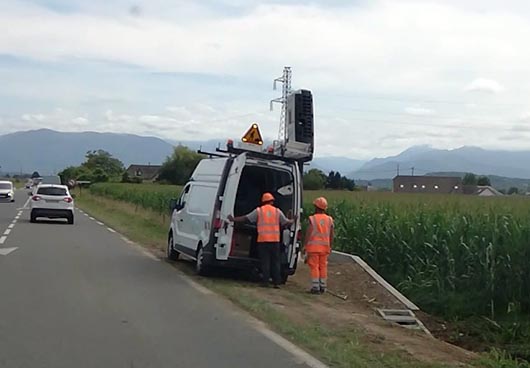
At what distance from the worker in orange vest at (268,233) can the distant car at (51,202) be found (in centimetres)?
1986

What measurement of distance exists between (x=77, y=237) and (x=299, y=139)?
11.2 m

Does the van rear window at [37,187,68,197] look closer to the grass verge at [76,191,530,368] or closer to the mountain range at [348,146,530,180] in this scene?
the grass verge at [76,191,530,368]

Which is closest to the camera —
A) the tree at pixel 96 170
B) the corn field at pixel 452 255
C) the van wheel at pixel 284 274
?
the corn field at pixel 452 255

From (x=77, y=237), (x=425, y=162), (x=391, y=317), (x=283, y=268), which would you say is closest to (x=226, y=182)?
(x=283, y=268)

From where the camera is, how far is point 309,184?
167 ft

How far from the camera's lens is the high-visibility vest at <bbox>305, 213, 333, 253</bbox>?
50.1 feet

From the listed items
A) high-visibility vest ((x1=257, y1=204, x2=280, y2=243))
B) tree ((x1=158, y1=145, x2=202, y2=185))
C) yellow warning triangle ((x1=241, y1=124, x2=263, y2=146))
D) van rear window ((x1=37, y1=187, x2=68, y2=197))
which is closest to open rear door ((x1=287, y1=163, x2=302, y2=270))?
high-visibility vest ((x1=257, y1=204, x2=280, y2=243))

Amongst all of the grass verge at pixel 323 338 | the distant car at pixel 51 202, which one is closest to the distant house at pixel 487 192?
the distant car at pixel 51 202

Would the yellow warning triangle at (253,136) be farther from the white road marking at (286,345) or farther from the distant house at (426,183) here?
the distant house at (426,183)

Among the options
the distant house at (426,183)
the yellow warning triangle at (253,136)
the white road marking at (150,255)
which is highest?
the yellow warning triangle at (253,136)

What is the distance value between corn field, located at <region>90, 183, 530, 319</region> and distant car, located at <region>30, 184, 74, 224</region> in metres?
16.2

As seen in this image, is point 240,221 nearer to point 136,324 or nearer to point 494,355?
point 136,324

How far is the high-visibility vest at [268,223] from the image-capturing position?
15586 millimetres

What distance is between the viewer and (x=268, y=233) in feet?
51.2
